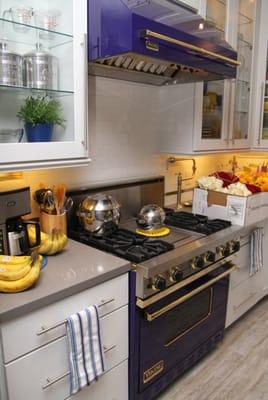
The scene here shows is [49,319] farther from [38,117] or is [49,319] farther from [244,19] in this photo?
[244,19]

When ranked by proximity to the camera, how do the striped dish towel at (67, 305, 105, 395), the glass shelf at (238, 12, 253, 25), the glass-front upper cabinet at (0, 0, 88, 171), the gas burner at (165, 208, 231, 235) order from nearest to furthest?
the striped dish towel at (67, 305, 105, 395), the glass-front upper cabinet at (0, 0, 88, 171), the gas burner at (165, 208, 231, 235), the glass shelf at (238, 12, 253, 25)

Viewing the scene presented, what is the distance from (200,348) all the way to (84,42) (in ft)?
5.74

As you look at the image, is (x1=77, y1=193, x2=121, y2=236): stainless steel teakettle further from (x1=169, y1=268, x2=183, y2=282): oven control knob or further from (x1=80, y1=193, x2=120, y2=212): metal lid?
(x1=169, y1=268, x2=183, y2=282): oven control knob

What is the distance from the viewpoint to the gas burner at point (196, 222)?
1908mm

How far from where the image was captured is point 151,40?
1.32 meters

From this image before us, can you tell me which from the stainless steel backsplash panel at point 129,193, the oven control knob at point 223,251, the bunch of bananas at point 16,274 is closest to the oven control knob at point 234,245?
the oven control knob at point 223,251

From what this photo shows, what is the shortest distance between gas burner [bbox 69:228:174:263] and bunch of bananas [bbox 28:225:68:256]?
205 mm

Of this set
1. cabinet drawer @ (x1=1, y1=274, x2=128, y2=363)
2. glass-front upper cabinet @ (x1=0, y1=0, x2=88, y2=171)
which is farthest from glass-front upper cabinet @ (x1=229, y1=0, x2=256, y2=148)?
cabinet drawer @ (x1=1, y1=274, x2=128, y2=363)

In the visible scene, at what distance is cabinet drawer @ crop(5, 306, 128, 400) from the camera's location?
3.57ft

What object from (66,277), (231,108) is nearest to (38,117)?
(66,277)

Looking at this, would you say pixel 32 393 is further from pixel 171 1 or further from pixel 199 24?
pixel 171 1

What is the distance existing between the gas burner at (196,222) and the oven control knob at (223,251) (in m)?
0.10

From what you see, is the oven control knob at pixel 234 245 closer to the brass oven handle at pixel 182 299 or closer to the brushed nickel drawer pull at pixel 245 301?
the brass oven handle at pixel 182 299

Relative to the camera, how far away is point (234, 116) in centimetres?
242
